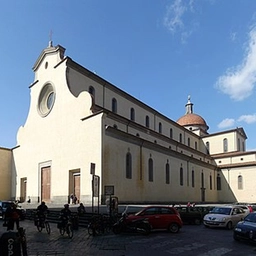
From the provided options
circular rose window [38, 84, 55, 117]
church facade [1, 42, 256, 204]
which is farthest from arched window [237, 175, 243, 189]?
circular rose window [38, 84, 55, 117]

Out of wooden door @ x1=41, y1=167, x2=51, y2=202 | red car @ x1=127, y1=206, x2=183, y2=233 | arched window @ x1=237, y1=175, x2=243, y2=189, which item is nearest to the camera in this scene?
red car @ x1=127, y1=206, x2=183, y2=233

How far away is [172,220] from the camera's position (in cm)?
1580

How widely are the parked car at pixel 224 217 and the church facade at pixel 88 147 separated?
24.5 feet

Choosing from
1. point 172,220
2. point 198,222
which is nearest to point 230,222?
point 198,222

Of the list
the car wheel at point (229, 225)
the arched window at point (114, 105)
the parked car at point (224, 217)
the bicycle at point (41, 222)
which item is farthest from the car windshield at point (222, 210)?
the arched window at point (114, 105)

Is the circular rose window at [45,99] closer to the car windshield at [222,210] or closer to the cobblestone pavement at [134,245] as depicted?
the car windshield at [222,210]

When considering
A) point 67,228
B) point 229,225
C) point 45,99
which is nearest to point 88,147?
point 45,99

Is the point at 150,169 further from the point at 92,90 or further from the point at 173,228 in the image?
the point at 173,228

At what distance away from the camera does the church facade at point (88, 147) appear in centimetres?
2791

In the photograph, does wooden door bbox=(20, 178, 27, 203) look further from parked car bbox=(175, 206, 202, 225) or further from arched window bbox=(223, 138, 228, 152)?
arched window bbox=(223, 138, 228, 152)

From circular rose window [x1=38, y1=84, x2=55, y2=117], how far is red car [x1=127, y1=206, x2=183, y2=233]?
2217cm

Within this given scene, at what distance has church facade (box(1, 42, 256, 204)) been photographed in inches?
1099

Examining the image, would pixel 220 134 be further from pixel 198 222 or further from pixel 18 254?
pixel 18 254

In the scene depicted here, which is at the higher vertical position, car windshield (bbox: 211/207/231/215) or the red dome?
the red dome
